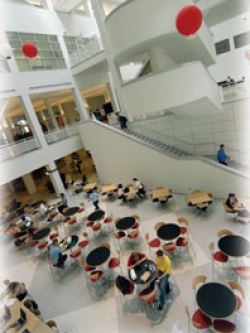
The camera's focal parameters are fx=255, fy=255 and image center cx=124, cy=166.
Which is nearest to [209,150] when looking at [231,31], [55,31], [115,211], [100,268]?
[115,211]

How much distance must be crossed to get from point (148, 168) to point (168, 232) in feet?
18.5

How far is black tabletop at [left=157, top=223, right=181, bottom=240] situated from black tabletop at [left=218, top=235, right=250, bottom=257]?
4.91 ft

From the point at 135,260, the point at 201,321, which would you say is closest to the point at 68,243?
the point at 135,260

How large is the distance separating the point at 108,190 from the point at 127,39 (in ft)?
25.5

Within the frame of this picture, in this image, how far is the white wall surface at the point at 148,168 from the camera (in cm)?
1052

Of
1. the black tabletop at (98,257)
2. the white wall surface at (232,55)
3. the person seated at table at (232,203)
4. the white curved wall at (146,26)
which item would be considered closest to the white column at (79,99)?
the white curved wall at (146,26)

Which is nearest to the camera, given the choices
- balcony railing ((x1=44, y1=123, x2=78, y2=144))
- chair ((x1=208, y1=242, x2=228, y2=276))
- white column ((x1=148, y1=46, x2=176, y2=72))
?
chair ((x1=208, y1=242, x2=228, y2=276))

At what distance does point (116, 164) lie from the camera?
50.7 ft

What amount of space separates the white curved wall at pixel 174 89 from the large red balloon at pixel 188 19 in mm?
2162

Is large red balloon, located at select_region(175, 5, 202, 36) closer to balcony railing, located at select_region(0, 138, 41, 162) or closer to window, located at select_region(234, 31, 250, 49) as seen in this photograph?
balcony railing, located at select_region(0, 138, 41, 162)

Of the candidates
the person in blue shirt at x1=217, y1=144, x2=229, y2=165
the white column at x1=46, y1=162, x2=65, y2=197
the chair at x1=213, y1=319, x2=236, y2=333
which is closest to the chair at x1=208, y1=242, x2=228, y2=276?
the chair at x1=213, y1=319, x2=236, y2=333

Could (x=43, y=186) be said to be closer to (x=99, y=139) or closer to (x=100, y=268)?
(x=99, y=139)

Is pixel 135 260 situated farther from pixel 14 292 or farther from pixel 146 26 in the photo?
pixel 146 26

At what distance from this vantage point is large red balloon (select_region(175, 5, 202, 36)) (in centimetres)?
604
